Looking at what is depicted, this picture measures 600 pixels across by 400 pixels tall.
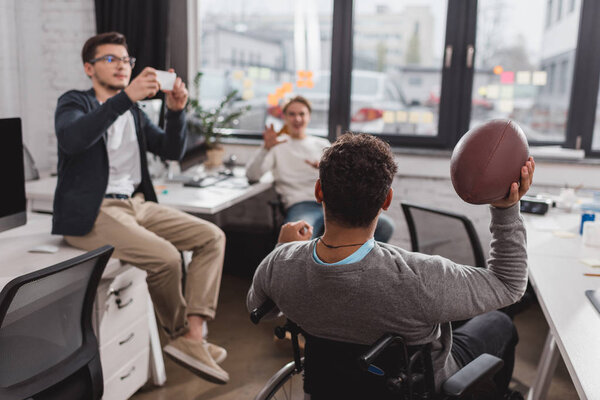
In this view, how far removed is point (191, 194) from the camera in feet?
9.67

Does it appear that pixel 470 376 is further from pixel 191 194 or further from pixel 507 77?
pixel 507 77

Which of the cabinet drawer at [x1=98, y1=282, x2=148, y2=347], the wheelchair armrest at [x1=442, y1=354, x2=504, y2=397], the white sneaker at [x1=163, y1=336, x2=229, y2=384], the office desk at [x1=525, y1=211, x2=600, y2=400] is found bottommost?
the white sneaker at [x1=163, y1=336, x2=229, y2=384]

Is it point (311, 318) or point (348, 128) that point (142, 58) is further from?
point (311, 318)

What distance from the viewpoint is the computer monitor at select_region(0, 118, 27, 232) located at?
6.32ft

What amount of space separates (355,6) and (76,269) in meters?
2.99

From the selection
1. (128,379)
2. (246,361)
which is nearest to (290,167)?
(246,361)

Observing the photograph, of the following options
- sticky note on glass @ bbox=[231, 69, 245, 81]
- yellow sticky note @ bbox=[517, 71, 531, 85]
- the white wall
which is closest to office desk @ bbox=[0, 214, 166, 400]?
the white wall

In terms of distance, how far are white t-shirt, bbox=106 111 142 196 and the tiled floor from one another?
0.85 meters

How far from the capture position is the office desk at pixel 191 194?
8.84 ft

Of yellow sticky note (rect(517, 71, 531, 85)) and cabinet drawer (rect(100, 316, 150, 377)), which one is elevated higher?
yellow sticky note (rect(517, 71, 531, 85))

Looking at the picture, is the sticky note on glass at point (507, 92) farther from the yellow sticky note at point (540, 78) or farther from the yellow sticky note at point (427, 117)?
the yellow sticky note at point (427, 117)

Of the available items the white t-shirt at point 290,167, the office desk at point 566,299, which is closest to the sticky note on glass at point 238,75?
the white t-shirt at point 290,167

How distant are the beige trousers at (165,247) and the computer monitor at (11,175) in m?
0.21

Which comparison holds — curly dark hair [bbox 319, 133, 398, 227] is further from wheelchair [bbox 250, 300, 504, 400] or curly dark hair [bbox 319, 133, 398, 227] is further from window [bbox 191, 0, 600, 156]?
window [bbox 191, 0, 600, 156]
